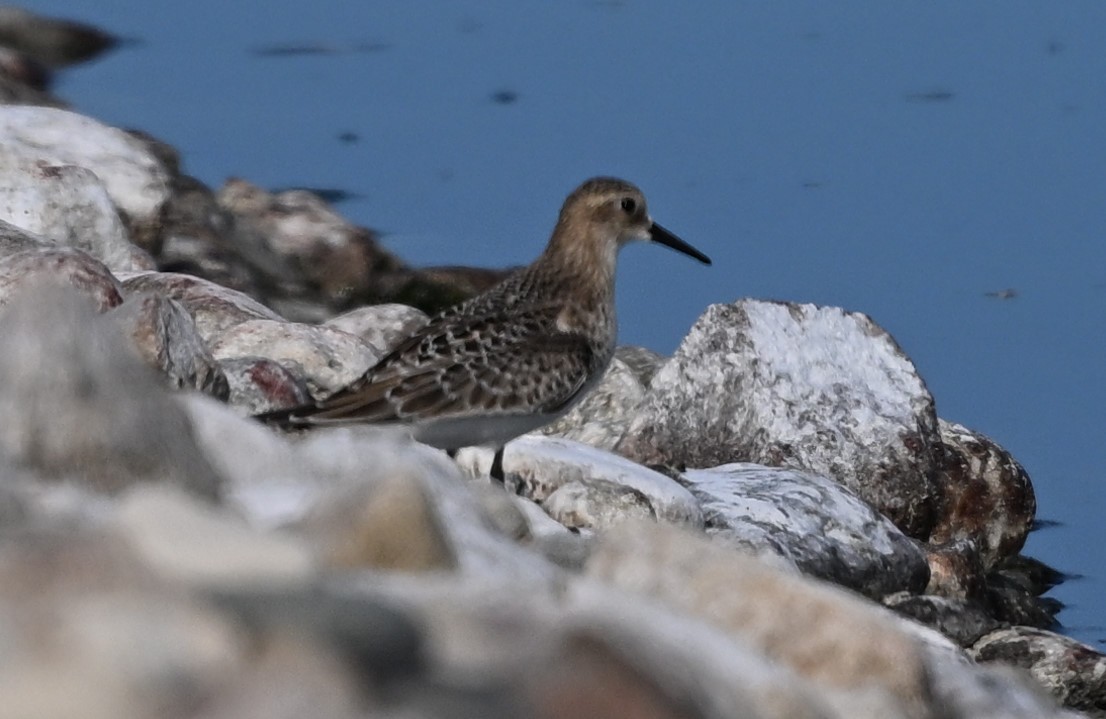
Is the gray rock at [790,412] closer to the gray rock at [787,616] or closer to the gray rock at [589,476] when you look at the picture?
the gray rock at [589,476]

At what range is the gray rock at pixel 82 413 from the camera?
4.28m

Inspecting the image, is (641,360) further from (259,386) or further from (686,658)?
(686,658)

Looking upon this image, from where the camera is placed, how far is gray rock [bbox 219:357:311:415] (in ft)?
28.1

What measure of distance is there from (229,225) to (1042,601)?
→ 271 inches

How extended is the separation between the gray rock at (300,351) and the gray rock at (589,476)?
1.09 meters

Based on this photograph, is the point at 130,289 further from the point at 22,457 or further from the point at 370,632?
the point at 370,632

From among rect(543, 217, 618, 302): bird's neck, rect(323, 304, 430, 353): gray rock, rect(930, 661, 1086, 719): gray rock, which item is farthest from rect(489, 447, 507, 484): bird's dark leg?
rect(930, 661, 1086, 719): gray rock

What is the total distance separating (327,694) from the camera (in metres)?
2.79

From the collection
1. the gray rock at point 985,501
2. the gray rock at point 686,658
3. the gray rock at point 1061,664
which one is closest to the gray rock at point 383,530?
the gray rock at point 686,658

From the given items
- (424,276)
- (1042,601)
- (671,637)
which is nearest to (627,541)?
(671,637)

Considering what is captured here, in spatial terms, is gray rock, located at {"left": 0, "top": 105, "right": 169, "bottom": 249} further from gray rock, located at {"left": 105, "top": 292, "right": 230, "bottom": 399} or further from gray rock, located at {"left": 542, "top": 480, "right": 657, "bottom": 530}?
gray rock, located at {"left": 542, "top": 480, "right": 657, "bottom": 530}

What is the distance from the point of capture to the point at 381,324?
11.6m

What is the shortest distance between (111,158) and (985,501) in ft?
19.5

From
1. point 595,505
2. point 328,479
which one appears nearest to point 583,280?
point 595,505
